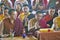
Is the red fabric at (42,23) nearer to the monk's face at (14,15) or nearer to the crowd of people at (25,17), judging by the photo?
the crowd of people at (25,17)

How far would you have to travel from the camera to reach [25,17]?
6.81 ft

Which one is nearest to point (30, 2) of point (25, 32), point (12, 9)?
point (12, 9)

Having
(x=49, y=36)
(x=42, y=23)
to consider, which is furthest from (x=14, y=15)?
(x=49, y=36)

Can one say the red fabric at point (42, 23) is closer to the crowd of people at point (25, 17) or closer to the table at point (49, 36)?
the crowd of people at point (25, 17)

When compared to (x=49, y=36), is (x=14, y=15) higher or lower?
higher

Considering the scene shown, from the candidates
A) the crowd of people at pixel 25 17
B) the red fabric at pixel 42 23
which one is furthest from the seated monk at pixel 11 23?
the red fabric at pixel 42 23

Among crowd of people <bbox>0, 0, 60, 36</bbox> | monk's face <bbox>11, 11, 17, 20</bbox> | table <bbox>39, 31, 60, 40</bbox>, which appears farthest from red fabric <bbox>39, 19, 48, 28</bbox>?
monk's face <bbox>11, 11, 17, 20</bbox>

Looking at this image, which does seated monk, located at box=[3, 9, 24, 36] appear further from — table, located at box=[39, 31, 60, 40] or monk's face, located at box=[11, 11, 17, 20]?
table, located at box=[39, 31, 60, 40]

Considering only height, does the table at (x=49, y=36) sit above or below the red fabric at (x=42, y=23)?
below

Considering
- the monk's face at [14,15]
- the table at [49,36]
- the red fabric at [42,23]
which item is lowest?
the table at [49,36]

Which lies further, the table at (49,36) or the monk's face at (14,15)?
the monk's face at (14,15)

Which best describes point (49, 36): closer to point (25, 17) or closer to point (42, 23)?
point (42, 23)

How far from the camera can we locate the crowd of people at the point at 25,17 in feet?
6.67

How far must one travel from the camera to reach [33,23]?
83.0 inches
